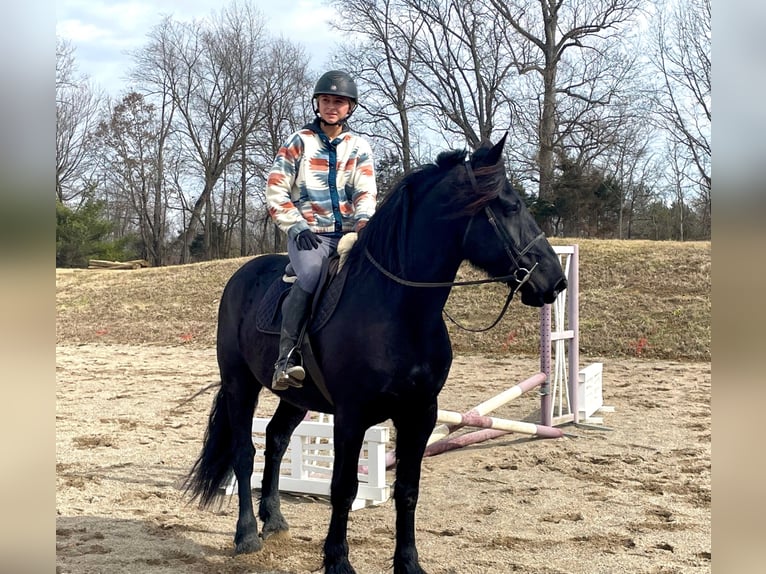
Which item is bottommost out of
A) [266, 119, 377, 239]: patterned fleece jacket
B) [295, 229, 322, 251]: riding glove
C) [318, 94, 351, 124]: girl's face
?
[295, 229, 322, 251]: riding glove

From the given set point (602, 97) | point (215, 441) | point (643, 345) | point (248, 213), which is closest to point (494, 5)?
point (602, 97)

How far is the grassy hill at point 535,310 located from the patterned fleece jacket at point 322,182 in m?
7.90

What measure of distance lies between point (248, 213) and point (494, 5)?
18.0m

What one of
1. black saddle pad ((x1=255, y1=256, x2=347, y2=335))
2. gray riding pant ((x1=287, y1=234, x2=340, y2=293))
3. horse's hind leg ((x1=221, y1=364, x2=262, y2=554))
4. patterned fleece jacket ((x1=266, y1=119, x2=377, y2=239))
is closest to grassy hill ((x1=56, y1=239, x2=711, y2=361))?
horse's hind leg ((x1=221, y1=364, x2=262, y2=554))

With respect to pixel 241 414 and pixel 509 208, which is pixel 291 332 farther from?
pixel 509 208

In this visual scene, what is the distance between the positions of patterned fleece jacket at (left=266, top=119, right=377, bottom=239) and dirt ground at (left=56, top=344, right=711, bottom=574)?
6.56 feet

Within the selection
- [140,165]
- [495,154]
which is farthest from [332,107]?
[140,165]

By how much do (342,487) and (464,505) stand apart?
177cm

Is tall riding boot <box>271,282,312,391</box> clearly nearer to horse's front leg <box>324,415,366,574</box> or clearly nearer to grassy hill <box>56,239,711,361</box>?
horse's front leg <box>324,415,366,574</box>

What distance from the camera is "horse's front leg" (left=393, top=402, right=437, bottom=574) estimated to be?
3.52m

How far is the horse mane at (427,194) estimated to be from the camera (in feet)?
10.5
